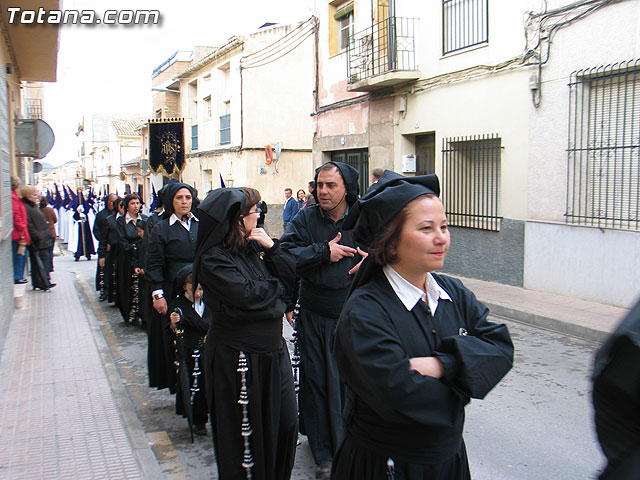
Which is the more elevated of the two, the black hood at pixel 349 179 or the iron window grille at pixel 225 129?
the iron window grille at pixel 225 129

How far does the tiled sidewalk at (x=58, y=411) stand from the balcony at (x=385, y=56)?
8.13 m

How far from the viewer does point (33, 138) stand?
39.2ft

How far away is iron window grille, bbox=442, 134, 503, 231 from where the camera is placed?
36.7ft

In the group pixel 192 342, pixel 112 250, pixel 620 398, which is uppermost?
pixel 620 398

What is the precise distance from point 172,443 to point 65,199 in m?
19.1

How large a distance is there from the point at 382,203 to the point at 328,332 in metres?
2.15

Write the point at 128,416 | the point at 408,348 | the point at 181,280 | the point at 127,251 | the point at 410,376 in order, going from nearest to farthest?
the point at 410,376 → the point at 408,348 → the point at 181,280 → the point at 128,416 → the point at 127,251

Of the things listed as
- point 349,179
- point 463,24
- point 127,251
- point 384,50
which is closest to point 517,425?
point 349,179

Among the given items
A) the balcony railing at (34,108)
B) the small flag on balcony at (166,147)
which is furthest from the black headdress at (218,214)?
the balcony railing at (34,108)

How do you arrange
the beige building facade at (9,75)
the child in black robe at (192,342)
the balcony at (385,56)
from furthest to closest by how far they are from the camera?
the balcony at (385,56) → the beige building facade at (9,75) → the child in black robe at (192,342)

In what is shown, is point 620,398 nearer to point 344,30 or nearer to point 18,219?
point 18,219

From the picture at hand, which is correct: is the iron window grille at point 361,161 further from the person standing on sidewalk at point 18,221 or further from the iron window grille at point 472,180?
the person standing on sidewalk at point 18,221

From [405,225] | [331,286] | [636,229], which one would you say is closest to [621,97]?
[636,229]
